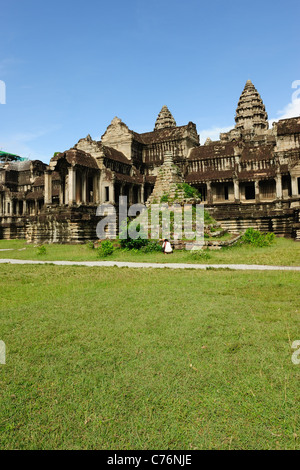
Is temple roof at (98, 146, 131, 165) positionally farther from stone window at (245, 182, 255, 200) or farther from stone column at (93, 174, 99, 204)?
stone window at (245, 182, 255, 200)

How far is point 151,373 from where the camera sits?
3014mm

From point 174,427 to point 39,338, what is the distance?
2347 millimetres

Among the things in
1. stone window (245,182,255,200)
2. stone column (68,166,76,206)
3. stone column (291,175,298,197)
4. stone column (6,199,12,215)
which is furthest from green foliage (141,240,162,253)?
stone column (6,199,12,215)

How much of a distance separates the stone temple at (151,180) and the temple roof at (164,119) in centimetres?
1342

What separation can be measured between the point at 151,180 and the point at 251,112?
992 inches

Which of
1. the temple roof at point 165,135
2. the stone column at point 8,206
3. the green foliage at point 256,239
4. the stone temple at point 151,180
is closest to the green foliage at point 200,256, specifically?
the green foliage at point 256,239

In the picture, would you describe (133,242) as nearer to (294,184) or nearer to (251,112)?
(294,184)

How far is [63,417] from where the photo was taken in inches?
94.9

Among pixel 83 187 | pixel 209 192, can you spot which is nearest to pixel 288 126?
pixel 209 192

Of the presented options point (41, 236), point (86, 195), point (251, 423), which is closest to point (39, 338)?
Result: point (251, 423)

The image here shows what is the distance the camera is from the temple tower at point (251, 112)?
48484 mm

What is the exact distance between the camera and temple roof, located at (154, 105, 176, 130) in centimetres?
5422

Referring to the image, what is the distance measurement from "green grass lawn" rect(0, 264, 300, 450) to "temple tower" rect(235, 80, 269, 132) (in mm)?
48919

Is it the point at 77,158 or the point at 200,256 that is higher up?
the point at 77,158
